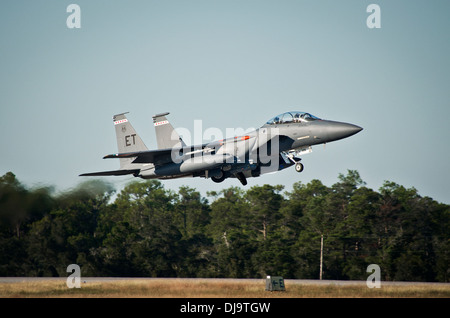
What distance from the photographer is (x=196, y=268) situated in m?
50.1

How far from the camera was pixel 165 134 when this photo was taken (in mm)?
29000

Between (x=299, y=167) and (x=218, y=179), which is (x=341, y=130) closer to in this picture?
(x=299, y=167)

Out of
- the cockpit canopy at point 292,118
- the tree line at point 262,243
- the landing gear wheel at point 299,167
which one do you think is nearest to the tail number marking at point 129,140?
the cockpit canopy at point 292,118

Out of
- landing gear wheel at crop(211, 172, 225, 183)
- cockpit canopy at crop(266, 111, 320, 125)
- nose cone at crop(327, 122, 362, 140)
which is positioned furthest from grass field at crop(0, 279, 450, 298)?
cockpit canopy at crop(266, 111, 320, 125)

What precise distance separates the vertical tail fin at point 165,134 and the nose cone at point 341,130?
866 cm

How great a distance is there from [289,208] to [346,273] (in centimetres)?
1251

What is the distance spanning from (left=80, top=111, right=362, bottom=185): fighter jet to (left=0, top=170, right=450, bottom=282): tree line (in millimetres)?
16994

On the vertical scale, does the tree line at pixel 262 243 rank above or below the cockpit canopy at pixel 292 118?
below

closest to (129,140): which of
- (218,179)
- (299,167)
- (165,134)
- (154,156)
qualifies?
(165,134)

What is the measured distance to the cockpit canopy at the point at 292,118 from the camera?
75.2 ft

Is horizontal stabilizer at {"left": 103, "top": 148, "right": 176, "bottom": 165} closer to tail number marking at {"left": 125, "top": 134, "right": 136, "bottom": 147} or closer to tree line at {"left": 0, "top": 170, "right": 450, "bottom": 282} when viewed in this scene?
tail number marking at {"left": 125, "top": 134, "right": 136, "bottom": 147}

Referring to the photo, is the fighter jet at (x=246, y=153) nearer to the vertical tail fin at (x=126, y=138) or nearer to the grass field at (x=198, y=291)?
the vertical tail fin at (x=126, y=138)
